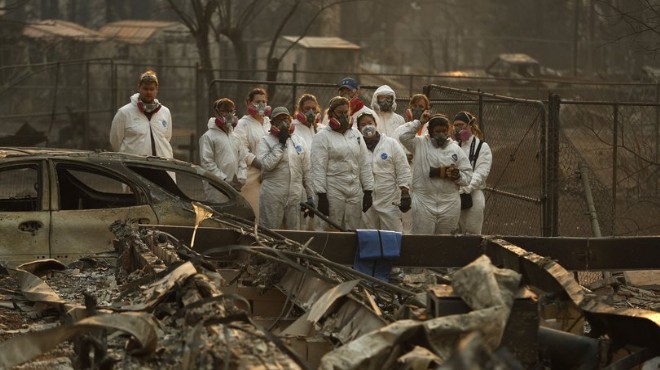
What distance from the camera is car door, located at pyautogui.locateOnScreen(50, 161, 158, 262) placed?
13.4 meters

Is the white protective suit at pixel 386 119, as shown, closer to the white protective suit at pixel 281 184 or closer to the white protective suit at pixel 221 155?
the white protective suit at pixel 281 184

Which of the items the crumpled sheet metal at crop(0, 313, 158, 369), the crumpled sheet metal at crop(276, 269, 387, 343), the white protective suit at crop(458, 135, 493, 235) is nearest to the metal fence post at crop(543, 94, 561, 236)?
the white protective suit at crop(458, 135, 493, 235)

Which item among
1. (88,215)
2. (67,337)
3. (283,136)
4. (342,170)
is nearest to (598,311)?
(67,337)

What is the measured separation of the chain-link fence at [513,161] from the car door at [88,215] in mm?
4841

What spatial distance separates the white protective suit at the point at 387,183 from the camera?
54.2 ft

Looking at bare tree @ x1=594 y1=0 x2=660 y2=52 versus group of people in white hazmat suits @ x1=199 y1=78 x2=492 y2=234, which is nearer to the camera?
group of people in white hazmat suits @ x1=199 y1=78 x2=492 y2=234

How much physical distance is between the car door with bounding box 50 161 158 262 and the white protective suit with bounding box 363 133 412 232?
3.28 meters

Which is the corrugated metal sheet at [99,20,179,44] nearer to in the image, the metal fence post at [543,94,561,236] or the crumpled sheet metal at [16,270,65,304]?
the metal fence post at [543,94,561,236]

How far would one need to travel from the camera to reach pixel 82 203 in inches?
574

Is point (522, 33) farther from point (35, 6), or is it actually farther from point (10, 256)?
point (10, 256)

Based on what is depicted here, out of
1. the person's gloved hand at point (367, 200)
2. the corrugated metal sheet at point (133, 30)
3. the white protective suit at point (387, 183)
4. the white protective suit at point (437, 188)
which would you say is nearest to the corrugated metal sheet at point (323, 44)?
the corrugated metal sheet at point (133, 30)

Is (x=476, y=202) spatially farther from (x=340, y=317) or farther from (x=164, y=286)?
(x=340, y=317)

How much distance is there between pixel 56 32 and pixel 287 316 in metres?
43.2

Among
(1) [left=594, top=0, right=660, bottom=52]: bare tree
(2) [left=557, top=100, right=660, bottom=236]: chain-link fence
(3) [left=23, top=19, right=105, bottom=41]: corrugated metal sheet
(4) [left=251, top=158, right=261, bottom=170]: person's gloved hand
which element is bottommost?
(2) [left=557, top=100, right=660, bottom=236]: chain-link fence
